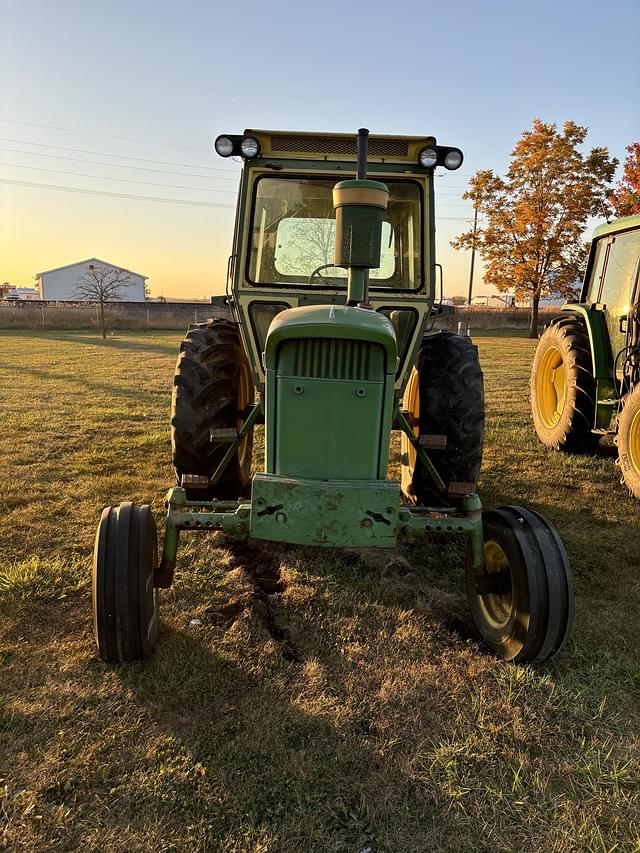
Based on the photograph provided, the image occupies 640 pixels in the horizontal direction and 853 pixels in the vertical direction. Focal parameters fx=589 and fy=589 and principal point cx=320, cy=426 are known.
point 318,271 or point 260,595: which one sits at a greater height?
point 318,271

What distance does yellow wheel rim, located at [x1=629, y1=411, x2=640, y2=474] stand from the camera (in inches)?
187

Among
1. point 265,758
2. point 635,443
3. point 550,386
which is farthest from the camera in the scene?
point 550,386

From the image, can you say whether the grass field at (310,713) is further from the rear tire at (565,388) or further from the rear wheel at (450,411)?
the rear tire at (565,388)

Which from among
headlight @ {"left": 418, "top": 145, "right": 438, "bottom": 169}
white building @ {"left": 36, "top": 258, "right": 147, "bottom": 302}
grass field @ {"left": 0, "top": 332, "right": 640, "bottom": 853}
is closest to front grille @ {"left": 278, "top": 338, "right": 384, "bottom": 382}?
grass field @ {"left": 0, "top": 332, "right": 640, "bottom": 853}

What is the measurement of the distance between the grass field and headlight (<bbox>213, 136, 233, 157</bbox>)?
2450 millimetres

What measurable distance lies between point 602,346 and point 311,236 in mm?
3355

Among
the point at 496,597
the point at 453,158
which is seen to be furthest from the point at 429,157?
the point at 496,597

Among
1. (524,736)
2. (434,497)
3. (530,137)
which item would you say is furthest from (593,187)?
(524,736)

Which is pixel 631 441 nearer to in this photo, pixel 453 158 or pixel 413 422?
pixel 413 422

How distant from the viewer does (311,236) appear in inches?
154

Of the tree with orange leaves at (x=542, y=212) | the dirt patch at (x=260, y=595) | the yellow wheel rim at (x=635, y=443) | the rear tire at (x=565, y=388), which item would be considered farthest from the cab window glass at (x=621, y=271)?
the tree with orange leaves at (x=542, y=212)

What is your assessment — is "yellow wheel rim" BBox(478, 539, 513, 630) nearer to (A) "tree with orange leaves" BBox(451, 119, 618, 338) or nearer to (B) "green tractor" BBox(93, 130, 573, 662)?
(B) "green tractor" BBox(93, 130, 573, 662)

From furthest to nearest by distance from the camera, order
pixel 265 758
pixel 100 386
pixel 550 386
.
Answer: pixel 100 386
pixel 550 386
pixel 265 758

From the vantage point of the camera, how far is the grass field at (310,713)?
1922 millimetres
